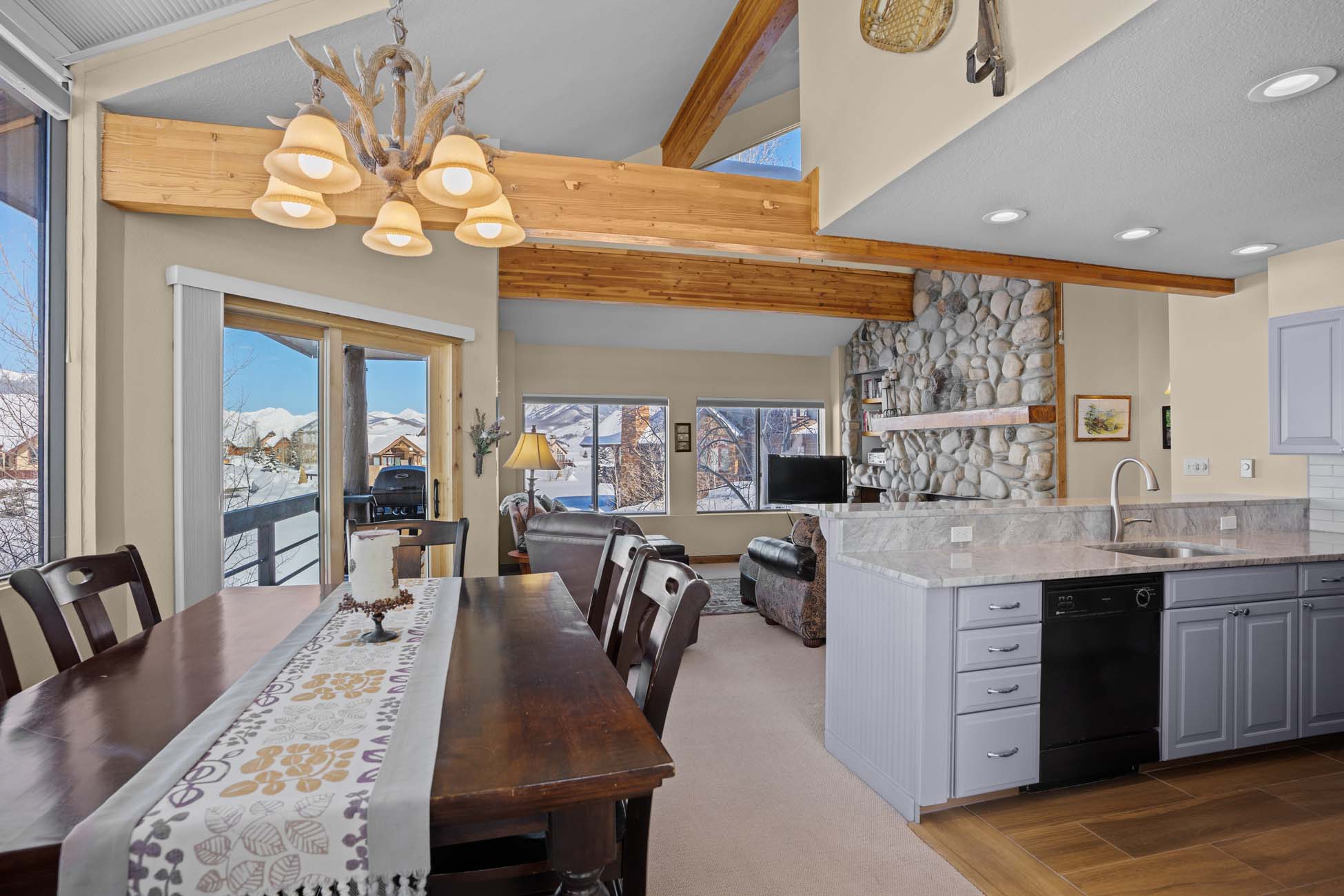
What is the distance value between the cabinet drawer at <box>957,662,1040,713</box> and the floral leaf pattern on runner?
1968mm

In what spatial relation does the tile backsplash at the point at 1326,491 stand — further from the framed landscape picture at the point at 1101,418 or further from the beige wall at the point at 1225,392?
the framed landscape picture at the point at 1101,418

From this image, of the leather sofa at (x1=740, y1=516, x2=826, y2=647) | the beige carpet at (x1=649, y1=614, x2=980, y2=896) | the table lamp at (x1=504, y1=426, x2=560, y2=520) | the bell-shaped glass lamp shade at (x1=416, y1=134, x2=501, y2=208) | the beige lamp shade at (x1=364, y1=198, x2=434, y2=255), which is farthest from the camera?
the table lamp at (x1=504, y1=426, x2=560, y2=520)

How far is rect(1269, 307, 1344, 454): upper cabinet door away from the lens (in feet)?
10.1

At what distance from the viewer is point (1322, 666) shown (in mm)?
2844

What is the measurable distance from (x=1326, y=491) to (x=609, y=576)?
3.89 m

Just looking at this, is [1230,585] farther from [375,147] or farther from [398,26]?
[398,26]

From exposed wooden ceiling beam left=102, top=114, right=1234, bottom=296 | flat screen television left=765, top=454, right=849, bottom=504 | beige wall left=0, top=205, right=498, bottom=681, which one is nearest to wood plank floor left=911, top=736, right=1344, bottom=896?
exposed wooden ceiling beam left=102, top=114, right=1234, bottom=296

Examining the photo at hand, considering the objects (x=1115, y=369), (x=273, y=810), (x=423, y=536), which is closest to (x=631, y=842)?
(x=273, y=810)

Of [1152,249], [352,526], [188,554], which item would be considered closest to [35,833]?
[352,526]

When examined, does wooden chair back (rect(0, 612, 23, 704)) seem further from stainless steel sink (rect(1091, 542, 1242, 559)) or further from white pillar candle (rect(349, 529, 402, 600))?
stainless steel sink (rect(1091, 542, 1242, 559))

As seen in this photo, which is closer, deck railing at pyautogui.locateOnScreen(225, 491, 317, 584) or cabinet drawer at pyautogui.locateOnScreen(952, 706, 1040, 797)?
cabinet drawer at pyautogui.locateOnScreen(952, 706, 1040, 797)

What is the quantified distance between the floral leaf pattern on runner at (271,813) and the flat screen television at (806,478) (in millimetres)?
6834

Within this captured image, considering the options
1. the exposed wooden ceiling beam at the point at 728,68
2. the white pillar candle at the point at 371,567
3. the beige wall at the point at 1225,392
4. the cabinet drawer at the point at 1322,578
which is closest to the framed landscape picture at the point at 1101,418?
the beige wall at the point at 1225,392

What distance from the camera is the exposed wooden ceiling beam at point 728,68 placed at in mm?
3717
